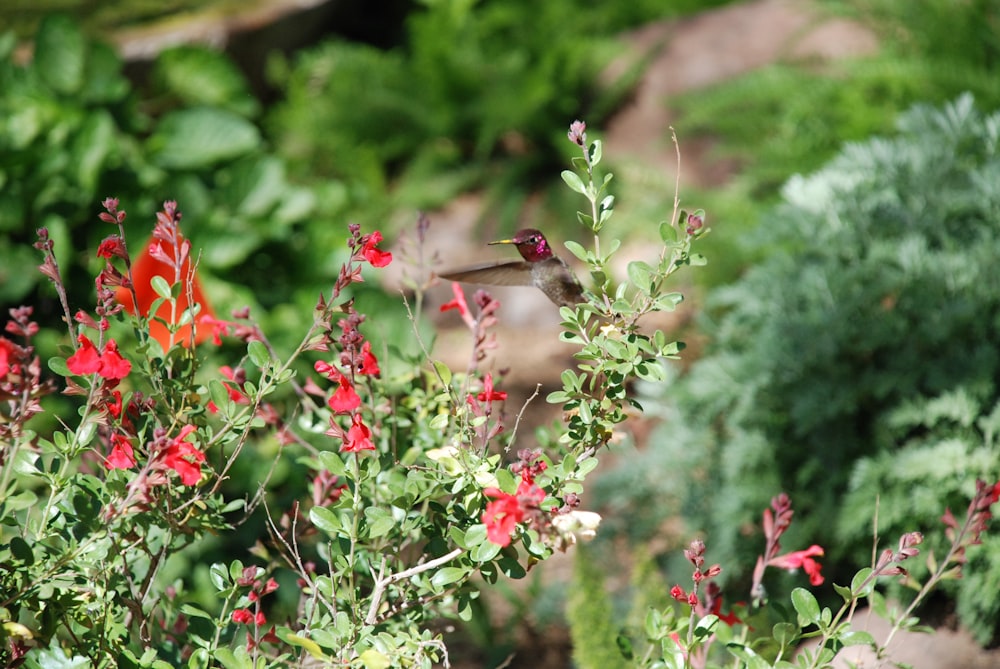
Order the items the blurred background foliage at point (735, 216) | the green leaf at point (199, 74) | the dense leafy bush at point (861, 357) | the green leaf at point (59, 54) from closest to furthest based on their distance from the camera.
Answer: the dense leafy bush at point (861, 357), the blurred background foliage at point (735, 216), the green leaf at point (59, 54), the green leaf at point (199, 74)

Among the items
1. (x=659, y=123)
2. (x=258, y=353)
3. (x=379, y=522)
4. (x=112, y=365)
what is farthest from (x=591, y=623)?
(x=659, y=123)

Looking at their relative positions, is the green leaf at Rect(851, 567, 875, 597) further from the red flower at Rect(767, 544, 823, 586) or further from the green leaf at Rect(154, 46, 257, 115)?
the green leaf at Rect(154, 46, 257, 115)

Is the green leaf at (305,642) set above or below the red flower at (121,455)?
below

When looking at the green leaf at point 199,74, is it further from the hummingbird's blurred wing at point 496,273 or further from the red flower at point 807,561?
the red flower at point 807,561

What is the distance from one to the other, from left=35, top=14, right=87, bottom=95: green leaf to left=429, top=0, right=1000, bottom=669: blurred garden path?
5.16 feet

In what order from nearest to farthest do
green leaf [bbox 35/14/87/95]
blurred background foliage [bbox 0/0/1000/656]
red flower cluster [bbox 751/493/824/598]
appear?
red flower cluster [bbox 751/493/824/598]
blurred background foliage [bbox 0/0/1000/656]
green leaf [bbox 35/14/87/95]

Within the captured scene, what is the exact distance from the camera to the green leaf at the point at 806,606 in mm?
1132

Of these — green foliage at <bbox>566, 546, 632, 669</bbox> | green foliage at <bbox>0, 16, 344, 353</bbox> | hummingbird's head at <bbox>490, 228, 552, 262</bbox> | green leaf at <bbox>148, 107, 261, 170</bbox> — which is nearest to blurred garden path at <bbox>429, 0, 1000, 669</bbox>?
green foliage at <bbox>0, 16, 344, 353</bbox>

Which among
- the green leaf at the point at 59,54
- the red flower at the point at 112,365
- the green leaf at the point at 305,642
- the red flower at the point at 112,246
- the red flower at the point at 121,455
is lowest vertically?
the green leaf at the point at 59,54

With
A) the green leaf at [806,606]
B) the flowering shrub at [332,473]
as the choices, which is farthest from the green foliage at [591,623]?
the green leaf at [806,606]

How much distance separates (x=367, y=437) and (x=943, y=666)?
1.45 metres

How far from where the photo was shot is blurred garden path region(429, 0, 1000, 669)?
412 cm

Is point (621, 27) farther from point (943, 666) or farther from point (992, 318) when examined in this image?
point (943, 666)

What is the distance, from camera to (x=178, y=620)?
1495mm
